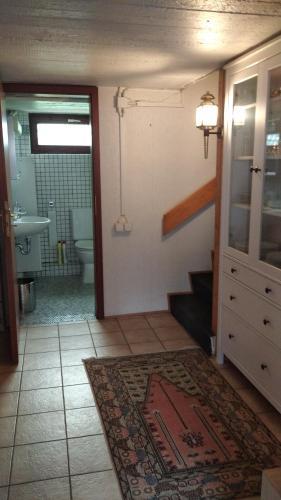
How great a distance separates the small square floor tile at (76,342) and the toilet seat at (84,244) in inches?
59.5

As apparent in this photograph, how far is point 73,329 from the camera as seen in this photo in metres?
3.57

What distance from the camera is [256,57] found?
2256mm

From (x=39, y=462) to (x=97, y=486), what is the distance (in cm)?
33

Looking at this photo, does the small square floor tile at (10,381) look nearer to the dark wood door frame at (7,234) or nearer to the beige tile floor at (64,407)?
the beige tile floor at (64,407)

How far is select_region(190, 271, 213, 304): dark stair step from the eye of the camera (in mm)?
3629

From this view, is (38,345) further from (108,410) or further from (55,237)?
(55,237)

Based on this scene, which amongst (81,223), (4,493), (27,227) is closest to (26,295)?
(27,227)

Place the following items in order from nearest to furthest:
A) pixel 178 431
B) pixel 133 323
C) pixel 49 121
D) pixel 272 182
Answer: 1. pixel 178 431
2. pixel 272 182
3. pixel 133 323
4. pixel 49 121

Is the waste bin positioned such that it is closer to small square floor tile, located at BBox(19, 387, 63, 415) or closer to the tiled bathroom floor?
the tiled bathroom floor

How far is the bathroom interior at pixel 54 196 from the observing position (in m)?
4.57

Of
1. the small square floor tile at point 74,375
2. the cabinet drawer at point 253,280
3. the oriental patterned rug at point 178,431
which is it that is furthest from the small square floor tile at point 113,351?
the cabinet drawer at point 253,280

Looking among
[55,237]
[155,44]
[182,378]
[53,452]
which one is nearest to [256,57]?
[155,44]

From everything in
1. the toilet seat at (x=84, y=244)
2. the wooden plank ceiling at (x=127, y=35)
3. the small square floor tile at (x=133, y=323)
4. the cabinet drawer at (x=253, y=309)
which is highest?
the wooden plank ceiling at (x=127, y=35)

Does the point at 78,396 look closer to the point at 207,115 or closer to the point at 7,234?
the point at 7,234
